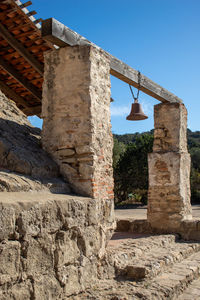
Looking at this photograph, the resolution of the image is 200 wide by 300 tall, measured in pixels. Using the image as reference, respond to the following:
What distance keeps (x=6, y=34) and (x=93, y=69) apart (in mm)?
3463

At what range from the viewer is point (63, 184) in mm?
4000

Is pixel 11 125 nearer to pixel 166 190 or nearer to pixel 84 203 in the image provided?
pixel 84 203

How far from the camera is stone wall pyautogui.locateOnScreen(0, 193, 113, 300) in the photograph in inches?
106

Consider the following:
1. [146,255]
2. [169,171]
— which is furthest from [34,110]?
[146,255]

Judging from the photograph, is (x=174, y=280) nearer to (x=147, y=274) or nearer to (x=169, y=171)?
(x=147, y=274)

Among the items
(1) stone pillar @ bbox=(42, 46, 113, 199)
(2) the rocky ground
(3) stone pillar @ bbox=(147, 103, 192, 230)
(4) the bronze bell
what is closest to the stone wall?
(2) the rocky ground

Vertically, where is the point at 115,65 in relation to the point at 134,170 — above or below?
above

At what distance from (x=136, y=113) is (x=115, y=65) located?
4.00 ft

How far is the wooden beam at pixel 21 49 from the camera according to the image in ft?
22.5

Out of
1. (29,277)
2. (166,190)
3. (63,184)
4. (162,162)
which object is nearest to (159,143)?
(162,162)

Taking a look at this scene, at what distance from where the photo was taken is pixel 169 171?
720cm

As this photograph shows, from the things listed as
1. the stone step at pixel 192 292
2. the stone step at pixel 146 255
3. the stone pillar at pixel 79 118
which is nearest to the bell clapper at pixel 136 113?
the stone pillar at pixel 79 118

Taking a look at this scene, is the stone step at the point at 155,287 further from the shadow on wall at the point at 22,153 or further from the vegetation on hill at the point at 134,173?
the vegetation on hill at the point at 134,173

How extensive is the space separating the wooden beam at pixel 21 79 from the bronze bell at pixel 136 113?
297 cm
